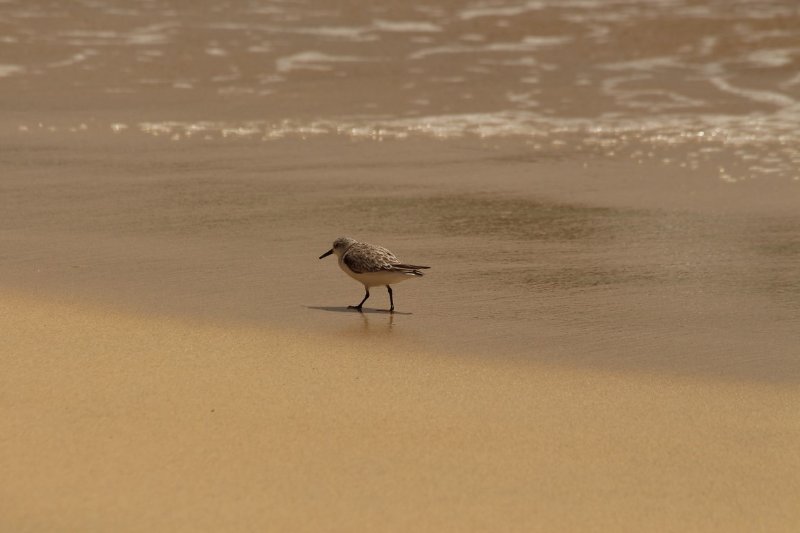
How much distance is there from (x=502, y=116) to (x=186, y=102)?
3.19 m

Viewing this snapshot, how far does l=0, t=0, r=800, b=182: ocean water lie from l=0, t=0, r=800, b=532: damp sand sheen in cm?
7

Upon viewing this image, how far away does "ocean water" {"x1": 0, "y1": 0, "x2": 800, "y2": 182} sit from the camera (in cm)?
1173

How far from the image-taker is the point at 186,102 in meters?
13.1

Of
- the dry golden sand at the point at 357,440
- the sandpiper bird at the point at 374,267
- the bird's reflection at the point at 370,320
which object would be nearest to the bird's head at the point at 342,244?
the sandpiper bird at the point at 374,267

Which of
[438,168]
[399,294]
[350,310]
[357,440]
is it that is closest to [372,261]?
[350,310]

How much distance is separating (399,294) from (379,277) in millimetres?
464

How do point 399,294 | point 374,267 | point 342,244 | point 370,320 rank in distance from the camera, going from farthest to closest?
point 399,294
point 342,244
point 374,267
point 370,320

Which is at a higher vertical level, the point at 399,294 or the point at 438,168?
the point at 438,168

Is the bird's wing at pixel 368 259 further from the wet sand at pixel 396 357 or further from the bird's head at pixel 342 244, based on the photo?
the wet sand at pixel 396 357

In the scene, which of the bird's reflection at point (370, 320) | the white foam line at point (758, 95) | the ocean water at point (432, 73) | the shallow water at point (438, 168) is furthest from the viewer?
the white foam line at point (758, 95)

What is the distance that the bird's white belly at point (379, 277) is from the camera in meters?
6.66

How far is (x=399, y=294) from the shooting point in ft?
23.4

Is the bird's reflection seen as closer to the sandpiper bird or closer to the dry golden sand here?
the sandpiper bird

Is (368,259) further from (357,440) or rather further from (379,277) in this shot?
(357,440)
